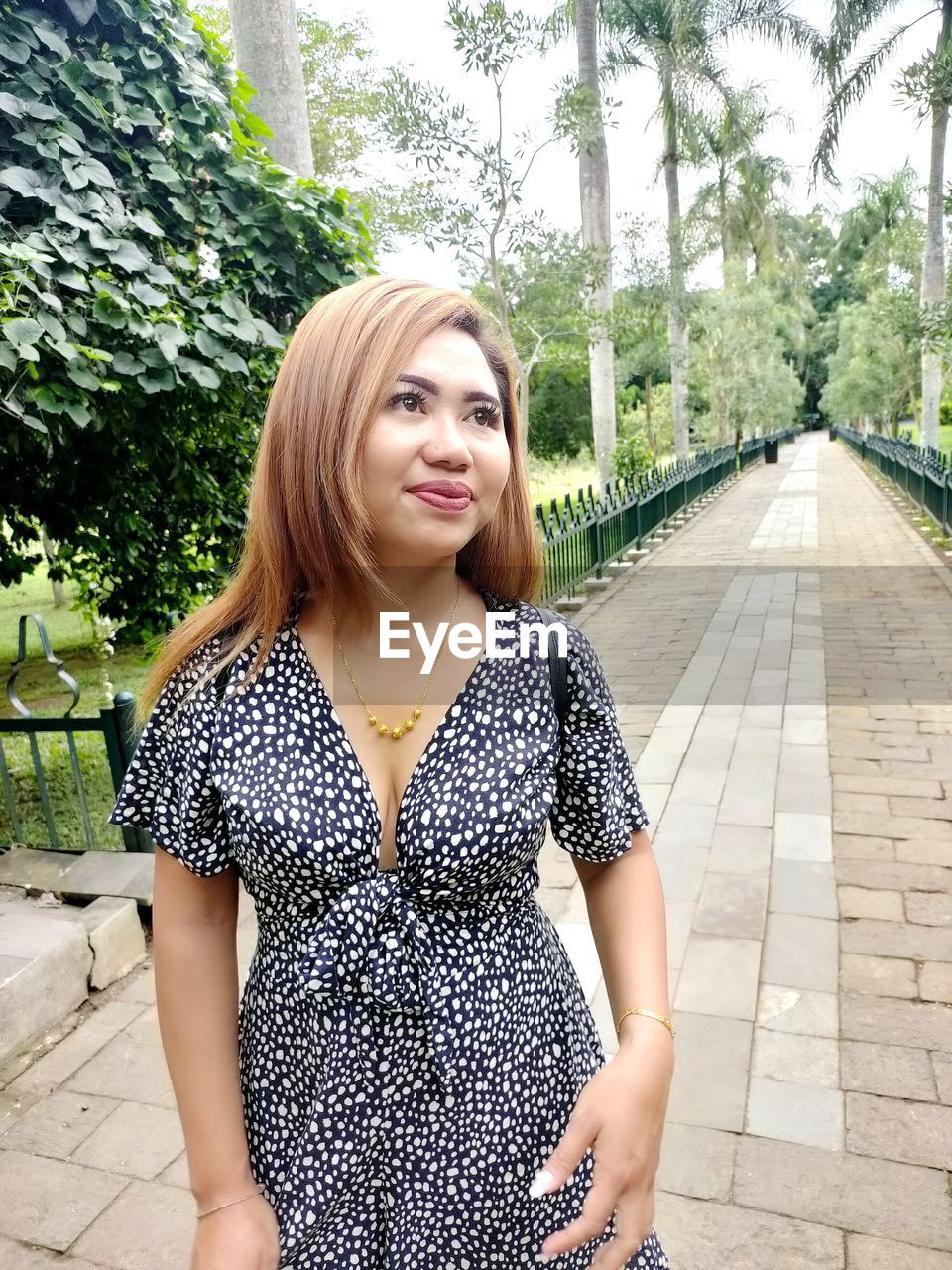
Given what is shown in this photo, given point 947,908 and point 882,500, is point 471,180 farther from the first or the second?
point 882,500

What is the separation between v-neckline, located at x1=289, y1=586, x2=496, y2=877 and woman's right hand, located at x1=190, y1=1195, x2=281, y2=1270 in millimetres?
466

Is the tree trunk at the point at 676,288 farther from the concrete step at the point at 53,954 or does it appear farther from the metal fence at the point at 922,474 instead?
the concrete step at the point at 53,954

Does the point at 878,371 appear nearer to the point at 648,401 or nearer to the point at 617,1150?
the point at 648,401

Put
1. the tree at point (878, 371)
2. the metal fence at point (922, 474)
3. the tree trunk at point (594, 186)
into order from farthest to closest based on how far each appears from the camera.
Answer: the tree at point (878, 371), the metal fence at point (922, 474), the tree trunk at point (594, 186)

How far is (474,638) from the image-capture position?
49.0 inches

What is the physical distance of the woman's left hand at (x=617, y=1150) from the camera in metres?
1.01

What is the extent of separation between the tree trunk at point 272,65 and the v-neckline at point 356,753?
3.51 m

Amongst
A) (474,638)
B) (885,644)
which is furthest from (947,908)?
(885,644)

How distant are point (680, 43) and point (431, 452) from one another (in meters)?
20.8

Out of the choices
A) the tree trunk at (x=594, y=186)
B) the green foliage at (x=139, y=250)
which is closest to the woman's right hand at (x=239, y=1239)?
the green foliage at (x=139, y=250)

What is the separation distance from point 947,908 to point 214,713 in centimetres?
335

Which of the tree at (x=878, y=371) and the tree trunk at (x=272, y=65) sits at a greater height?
the tree at (x=878, y=371)

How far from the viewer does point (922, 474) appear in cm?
1548

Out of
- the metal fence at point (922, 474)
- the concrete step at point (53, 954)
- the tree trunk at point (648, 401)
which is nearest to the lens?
the concrete step at point (53, 954)
